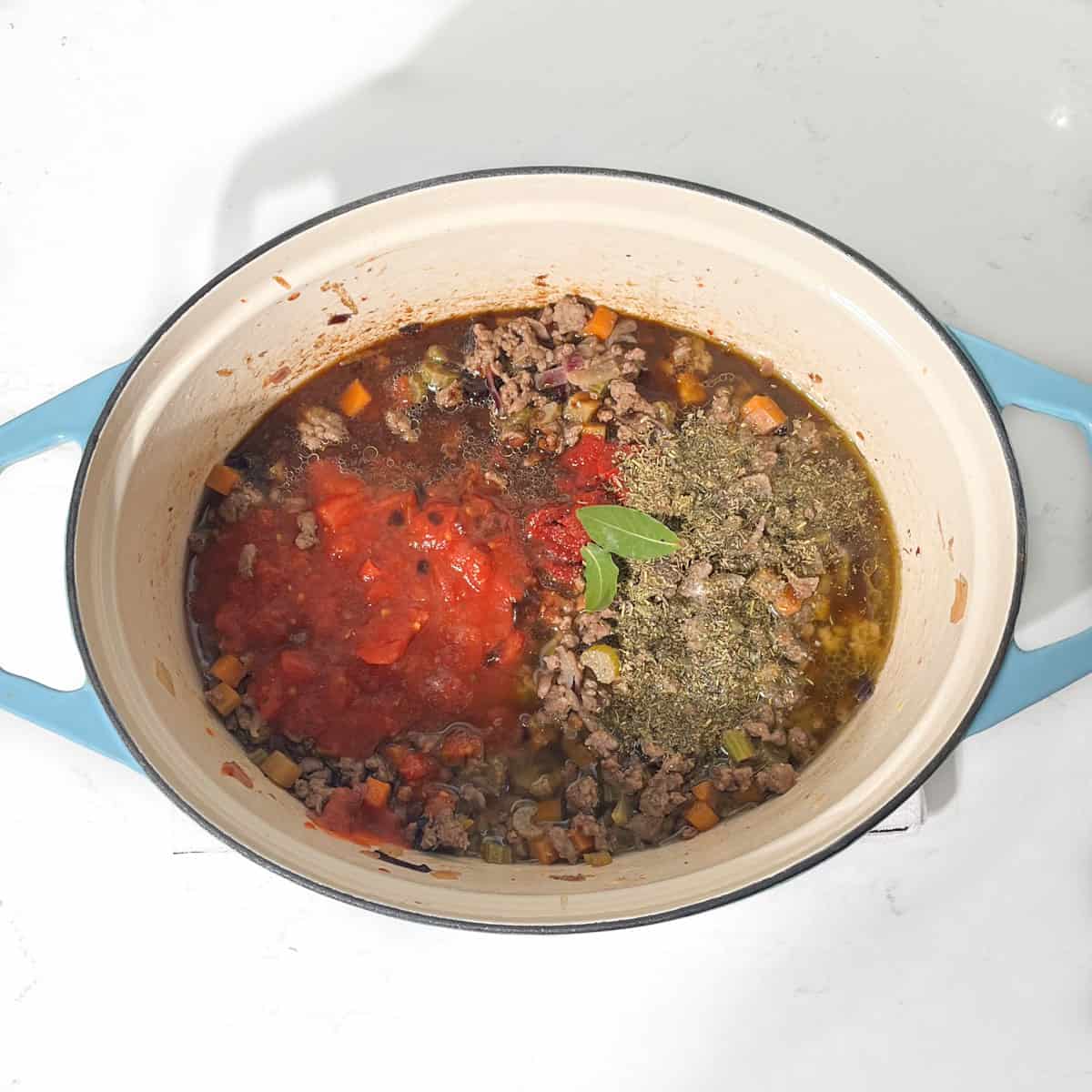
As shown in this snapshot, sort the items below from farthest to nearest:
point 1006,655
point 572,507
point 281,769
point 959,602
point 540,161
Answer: point 540,161 → point 572,507 → point 281,769 → point 959,602 → point 1006,655

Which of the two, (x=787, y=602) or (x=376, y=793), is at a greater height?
(x=787, y=602)

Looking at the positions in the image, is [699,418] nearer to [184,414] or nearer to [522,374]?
[522,374]

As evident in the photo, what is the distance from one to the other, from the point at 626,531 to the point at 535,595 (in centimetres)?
23

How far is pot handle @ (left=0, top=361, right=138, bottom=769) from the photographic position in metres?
1.46

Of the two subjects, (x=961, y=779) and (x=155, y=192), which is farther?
(x=155, y=192)

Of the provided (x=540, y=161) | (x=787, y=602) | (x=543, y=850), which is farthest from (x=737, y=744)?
(x=540, y=161)

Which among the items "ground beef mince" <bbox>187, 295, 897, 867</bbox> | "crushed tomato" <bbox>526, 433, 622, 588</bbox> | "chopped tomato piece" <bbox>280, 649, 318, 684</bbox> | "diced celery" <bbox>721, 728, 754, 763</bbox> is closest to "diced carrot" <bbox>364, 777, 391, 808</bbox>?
"ground beef mince" <bbox>187, 295, 897, 867</bbox>

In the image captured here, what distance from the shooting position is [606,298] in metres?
2.02

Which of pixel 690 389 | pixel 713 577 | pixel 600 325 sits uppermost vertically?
pixel 600 325

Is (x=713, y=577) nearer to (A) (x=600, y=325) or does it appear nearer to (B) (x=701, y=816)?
(B) (x=701, y=816)

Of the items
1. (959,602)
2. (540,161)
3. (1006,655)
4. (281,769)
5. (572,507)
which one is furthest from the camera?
(540,161)

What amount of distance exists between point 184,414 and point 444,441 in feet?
1.56

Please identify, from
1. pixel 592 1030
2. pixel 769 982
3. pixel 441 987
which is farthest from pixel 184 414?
pixel 769 982

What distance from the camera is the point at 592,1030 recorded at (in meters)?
1.97
